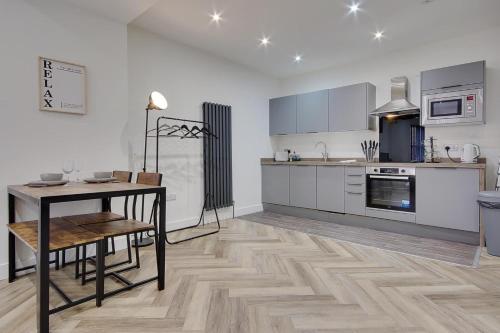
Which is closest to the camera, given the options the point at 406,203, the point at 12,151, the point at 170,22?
the point at 12,151

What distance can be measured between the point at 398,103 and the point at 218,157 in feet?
8.97

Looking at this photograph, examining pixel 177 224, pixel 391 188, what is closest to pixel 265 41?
pixel 391 188

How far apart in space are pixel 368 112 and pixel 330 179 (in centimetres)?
115

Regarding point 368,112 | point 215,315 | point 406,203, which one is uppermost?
point 368,112

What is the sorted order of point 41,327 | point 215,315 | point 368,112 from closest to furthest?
point 41,327
point 215,315
point 368,112

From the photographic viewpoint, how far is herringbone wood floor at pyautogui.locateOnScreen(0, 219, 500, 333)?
5.59ft

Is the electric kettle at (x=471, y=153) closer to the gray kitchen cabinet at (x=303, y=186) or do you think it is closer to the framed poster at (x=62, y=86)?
the gray kitchen cabinet at (x=303, y=186)

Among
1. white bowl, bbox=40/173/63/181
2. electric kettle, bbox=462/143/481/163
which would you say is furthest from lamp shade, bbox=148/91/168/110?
electric kettle, bbox=462/143/481/163

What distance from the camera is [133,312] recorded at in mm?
1839

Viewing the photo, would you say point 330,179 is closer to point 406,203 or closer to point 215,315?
point 406,203

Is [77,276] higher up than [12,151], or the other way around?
[12,151]

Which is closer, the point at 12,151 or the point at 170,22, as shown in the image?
the point at 12,151

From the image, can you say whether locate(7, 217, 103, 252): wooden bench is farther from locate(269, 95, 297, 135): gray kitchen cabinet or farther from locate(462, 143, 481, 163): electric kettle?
locate(462, 143, 481, 163): electric kettle

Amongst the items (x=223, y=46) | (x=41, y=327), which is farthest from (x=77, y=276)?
(x=223, y=46)
